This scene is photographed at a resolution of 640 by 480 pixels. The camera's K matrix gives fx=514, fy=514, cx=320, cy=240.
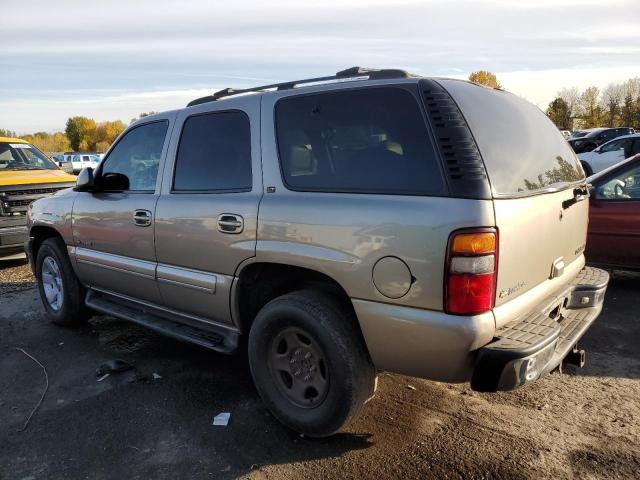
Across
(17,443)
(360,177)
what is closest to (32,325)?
(17,443)

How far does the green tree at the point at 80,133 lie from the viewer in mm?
94312

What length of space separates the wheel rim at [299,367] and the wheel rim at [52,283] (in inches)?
116

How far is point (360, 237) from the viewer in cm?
260

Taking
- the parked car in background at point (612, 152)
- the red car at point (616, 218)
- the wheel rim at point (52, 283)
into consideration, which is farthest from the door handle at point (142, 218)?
the parked car in background at point (612, 152)

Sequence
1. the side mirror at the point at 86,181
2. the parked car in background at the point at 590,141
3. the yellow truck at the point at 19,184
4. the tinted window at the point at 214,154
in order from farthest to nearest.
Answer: the parked car in background at the point at 590,141
the yellow truck at the point at 19,184
the side mirror at the point at 86,181
the tinted window at the point at 214,154

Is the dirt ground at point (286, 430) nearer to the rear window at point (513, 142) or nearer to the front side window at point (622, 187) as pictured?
the rear window at point (513, 142)

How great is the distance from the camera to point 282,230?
9.68ft

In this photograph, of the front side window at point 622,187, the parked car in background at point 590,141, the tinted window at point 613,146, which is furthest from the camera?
the parked car in background at point 590,141

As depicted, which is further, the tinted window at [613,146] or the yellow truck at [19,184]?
the tinted window at [613,146]

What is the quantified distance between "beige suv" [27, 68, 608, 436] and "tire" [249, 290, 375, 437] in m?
0.01

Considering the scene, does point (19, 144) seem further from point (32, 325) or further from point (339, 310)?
point (339, 310)

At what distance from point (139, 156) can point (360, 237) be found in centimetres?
249

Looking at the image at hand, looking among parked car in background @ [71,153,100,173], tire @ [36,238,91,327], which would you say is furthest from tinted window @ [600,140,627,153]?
parked car in background @ [71,153,100,173]

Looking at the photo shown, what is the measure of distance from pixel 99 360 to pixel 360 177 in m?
2.92
